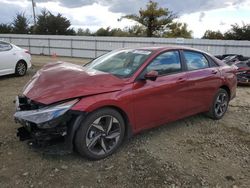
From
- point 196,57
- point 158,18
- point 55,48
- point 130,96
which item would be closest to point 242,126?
point 196,57

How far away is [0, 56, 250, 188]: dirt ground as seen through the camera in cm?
325

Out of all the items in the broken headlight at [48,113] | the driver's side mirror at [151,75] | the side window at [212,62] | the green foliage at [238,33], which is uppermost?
the green foliage at [238,33]

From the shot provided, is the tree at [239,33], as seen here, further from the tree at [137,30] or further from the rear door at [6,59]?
the rear door at [6,59]

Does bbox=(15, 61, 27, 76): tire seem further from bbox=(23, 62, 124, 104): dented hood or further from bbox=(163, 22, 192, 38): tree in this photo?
bbox=(163, 22, 192, 38): tree

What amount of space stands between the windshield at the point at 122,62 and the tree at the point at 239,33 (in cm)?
2924

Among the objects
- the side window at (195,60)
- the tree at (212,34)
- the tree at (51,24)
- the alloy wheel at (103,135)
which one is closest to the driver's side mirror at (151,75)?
the alloy wheel at (103,135)

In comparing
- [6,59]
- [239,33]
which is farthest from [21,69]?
[239,33]

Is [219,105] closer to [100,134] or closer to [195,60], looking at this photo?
[195,60]

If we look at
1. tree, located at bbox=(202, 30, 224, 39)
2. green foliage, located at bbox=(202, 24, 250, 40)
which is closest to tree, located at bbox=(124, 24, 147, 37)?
tree, located at bbox=(202, 30, 224, 39)

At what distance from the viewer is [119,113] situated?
149 inches

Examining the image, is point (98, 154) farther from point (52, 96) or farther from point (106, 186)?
point (52, 96)

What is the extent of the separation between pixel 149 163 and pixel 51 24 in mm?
42363

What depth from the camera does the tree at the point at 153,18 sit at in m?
45.1

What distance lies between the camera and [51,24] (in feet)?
140
